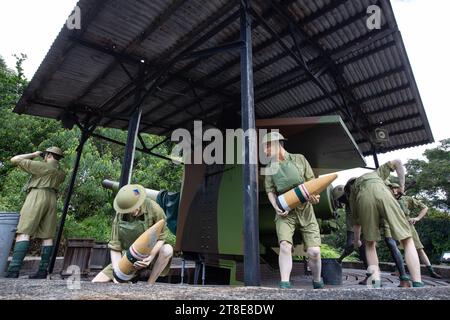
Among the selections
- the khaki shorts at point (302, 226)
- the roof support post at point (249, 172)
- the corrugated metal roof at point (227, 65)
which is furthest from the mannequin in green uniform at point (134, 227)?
the corrugated metal roof at point (227, 65)

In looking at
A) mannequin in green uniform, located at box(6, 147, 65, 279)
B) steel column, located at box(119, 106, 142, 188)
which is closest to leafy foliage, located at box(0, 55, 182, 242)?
mannequin in green uniform, located at box(6, 147, 65, 279)

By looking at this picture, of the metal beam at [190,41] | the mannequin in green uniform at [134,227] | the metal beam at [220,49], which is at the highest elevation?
the metal beam at [190,41]

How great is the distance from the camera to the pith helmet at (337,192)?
5734mm

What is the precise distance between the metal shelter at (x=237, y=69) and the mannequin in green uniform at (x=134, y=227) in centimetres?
117

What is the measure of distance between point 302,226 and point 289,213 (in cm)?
21

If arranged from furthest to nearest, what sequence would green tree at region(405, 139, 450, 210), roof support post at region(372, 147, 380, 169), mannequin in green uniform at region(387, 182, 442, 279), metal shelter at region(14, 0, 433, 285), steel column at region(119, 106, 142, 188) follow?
green tree at region(405, 139, 450, 210)
roof support post at region(372, 147, 380, 169)
mannequin in green uniform at region(387, 182, 442, 279)
steel column at region(119, 106, 142, 188)
metal shelter at region(14, 0, 433, 285)

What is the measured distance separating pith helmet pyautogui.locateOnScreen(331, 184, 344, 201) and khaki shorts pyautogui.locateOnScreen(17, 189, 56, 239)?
518 centimetres

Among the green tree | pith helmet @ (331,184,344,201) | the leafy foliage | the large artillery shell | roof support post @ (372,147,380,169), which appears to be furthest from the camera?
the green tree

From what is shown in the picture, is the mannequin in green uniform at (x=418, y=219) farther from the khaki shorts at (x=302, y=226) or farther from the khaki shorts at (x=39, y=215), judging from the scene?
the khaki shorts at (x=39, y=215)

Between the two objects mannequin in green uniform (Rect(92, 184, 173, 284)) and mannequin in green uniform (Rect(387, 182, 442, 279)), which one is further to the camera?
mannequin in green uniform (Rect(387, 182, 442, 279))

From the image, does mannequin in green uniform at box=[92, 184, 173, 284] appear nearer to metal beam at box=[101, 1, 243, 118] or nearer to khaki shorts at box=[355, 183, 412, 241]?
metal beam at box=[101, 1, 243, 118]

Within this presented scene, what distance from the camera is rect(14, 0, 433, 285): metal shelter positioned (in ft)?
13.9

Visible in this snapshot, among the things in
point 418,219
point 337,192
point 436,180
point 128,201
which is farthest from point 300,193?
point 436,180
